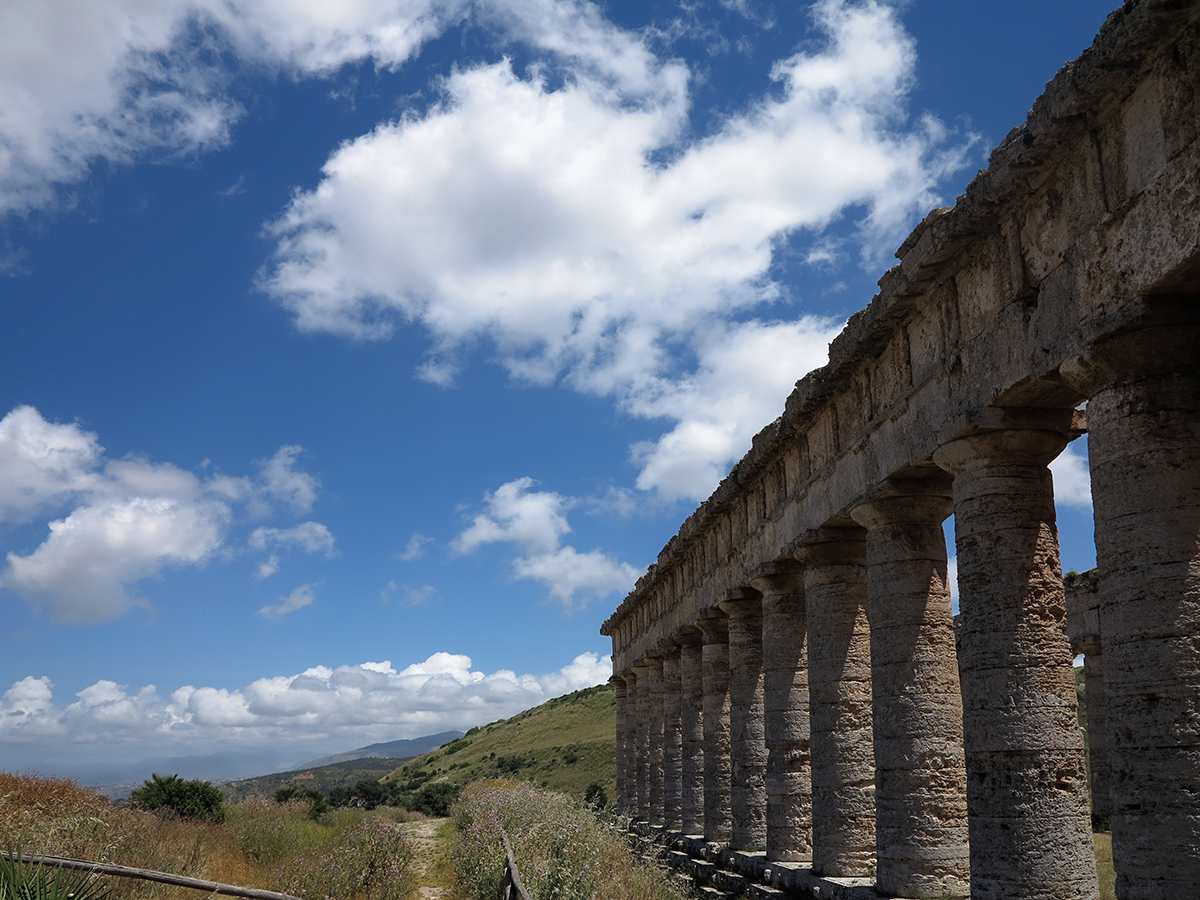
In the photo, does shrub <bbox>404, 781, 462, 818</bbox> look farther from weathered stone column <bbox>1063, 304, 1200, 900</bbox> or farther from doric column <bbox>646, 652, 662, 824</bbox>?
weathered stone column <bbox>1063, 304, 1200, 900</bbox>

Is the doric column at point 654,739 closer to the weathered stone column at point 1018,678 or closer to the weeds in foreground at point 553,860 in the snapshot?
the weeds in foreground at point 553,860

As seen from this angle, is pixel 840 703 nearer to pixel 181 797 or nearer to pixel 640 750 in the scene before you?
pixel 181 797

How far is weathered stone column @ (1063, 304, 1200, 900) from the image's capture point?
6328 millimetres

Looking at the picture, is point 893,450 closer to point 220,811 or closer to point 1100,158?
point 1100,158

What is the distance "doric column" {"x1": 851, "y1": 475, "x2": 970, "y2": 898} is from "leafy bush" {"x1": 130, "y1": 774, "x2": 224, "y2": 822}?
58.3 ft

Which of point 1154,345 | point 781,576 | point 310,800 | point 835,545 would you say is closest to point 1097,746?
point 781,576

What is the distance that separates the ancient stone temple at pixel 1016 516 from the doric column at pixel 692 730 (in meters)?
6.94

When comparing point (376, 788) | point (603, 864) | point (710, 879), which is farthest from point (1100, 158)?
point (376, 788)

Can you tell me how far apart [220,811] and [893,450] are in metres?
20.0

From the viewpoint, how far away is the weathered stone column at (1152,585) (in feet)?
20.8

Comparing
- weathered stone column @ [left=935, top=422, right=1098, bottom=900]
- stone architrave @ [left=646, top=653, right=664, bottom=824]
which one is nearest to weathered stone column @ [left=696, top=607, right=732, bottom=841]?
stone architrave @ [left=646, top=653, right=664, bottom=824]

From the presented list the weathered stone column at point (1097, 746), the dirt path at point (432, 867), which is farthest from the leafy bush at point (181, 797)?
the weathered stone column at point (1097, 746)

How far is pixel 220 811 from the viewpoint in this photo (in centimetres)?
2306

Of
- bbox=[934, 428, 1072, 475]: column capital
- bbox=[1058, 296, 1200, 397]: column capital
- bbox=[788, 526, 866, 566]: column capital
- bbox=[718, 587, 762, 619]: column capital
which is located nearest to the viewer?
bbox=[1058, 296, 1200, 397]: column capital
